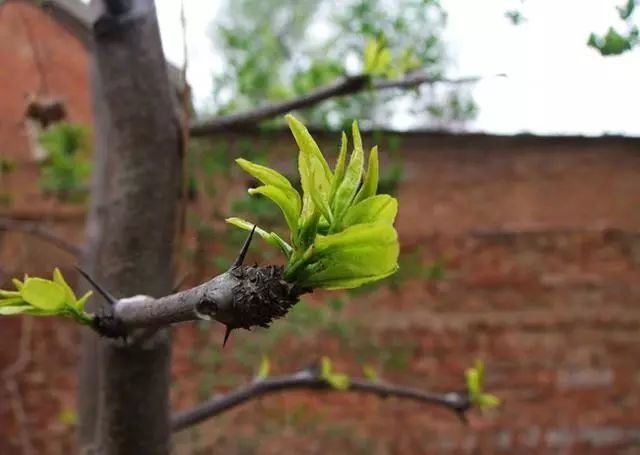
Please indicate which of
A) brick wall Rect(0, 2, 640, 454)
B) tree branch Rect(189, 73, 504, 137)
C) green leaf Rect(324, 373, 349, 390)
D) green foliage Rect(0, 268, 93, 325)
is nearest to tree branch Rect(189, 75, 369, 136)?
tree branch Rect(189, 73, 504, 137)

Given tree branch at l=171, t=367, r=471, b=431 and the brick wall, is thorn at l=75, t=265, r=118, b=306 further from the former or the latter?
the brick wall

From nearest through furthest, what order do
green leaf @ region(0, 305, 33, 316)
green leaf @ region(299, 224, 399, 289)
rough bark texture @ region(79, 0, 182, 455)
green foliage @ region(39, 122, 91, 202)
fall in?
green leaf @ region(299, 224, 399, 289) < green leaf @ region(0, 305, 33, 316) < rough bark texture @ region(79, 0, 182, 455) < green foliage @ region(39, 122, 91, 202)

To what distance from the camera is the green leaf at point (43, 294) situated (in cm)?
48

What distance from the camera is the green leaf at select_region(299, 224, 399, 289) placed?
0.33 meters

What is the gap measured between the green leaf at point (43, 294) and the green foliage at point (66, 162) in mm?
1527

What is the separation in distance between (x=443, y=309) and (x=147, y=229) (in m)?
1.70

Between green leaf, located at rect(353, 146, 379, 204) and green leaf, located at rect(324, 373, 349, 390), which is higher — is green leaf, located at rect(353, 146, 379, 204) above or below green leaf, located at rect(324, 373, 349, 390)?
above

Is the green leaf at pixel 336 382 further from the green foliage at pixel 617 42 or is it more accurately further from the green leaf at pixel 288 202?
the green leaf at pixel 288 202

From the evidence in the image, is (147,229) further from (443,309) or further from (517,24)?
(443,309)

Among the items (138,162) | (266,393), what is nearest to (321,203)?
(138,162)

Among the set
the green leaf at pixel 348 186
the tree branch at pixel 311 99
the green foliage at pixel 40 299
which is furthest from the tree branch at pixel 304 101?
the green leaf at pixel 348 186

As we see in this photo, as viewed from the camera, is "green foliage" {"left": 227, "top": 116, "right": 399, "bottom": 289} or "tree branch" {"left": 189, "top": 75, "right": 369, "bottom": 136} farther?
"tree branch" {"left": 189, "top": 75, "right": 369, "bottom": 136}

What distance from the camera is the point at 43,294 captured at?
19.3 inches

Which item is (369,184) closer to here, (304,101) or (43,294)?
(43,294)
